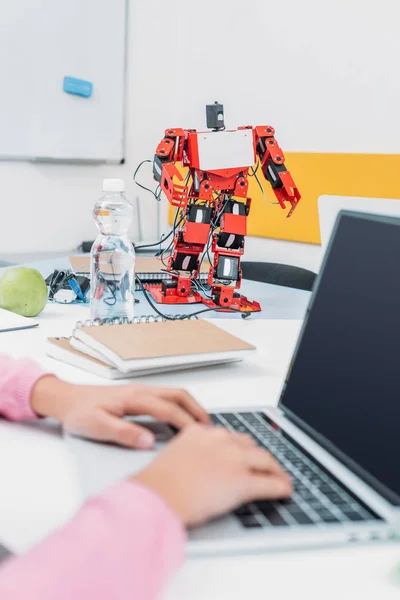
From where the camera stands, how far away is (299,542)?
445mm

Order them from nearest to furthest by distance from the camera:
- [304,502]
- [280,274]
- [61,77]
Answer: [304,502], [280,274], [61,77]

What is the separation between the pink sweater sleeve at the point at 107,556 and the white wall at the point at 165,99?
2076mm

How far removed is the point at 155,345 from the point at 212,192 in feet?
2.38

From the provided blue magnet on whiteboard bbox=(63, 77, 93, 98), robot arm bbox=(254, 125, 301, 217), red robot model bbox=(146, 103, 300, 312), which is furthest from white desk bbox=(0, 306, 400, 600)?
blue magnet on whiteboard bbox=(63, 77, 93, 98)

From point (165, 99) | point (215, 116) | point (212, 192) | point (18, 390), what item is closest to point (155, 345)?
point (18, 390)

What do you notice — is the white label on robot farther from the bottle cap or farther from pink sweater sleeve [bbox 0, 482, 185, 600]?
pink sweater sleeve [bbox 0, 482, 185, 600]

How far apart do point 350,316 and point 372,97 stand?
1775mm

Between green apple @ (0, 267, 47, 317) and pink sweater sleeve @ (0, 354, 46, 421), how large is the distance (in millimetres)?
447

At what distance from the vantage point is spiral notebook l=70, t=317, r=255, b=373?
0.81 m

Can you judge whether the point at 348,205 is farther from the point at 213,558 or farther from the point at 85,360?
the point at 213,558

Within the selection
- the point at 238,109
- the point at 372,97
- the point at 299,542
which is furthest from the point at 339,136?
the point at 299,542

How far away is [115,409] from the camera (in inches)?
24.1

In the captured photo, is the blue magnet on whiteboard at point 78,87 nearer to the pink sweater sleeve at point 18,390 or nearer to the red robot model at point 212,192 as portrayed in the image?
the red robot model at point 212,192

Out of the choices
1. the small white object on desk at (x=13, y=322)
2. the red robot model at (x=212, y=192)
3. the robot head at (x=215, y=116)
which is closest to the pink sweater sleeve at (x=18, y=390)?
the small white object on desk at (x=13, y=322)
